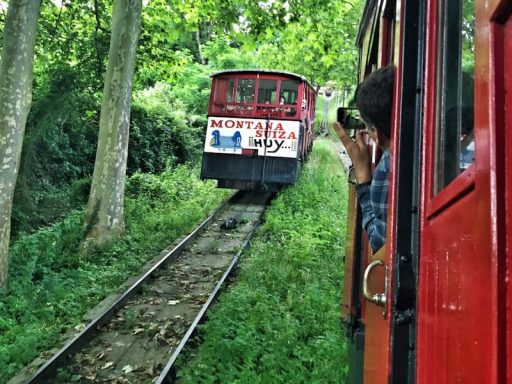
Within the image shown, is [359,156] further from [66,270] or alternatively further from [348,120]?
[66,270]

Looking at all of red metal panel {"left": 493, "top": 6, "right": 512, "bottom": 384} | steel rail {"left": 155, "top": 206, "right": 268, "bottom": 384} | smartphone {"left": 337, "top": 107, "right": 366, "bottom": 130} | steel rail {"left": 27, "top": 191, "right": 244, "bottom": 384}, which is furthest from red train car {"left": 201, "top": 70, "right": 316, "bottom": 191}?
red metal panel {"left": 493, "top": 6, "right": 512, "bottom": 384}

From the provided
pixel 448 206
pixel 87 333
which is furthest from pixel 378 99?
pixel 87 333

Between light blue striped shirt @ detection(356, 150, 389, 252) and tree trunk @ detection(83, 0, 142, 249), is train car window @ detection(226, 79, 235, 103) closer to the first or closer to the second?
tree trunk @ detection(83, 0, 142, 249)

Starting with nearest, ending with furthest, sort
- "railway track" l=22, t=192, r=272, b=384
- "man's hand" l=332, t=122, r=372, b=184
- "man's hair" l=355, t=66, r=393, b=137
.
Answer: "man's hair" l=355, t=66, r=393, b=137 < "man's hand" l=332, t=122, r=372, b=184 < "railway track" l=22, t=192, r=272, b=384

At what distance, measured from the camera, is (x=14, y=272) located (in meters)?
6.45

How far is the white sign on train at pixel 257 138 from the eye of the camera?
11609 millimetres

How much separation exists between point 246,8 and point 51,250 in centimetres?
540

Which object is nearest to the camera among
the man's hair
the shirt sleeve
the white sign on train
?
the man's hair

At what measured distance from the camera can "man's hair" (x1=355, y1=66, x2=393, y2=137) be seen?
1.60 metres

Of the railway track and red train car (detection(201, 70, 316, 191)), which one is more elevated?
red train car (detection(201, 70, 316, 191))

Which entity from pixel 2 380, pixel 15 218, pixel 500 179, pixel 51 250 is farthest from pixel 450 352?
pixel 15 218

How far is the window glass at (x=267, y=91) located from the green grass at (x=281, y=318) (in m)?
3.96

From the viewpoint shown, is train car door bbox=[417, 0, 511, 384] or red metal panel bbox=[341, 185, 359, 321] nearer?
train car door bbox=[417, 0, 511, 384]

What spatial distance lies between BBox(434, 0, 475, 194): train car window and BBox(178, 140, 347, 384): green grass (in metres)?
3.01
